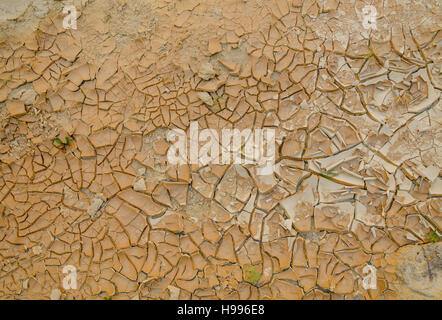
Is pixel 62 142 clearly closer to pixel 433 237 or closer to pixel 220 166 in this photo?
pixel 220 166

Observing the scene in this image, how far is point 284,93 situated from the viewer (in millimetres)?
2670

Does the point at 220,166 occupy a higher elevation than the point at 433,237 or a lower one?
higher

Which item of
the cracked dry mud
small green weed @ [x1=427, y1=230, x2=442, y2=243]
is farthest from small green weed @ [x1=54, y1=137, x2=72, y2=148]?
small green weed @ [x1=427, y1=230, x2=442, y2=243]

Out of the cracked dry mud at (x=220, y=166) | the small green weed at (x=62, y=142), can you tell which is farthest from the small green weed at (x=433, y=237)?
the small green weed at (x=62, y=142)

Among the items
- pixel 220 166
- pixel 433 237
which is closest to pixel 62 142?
pixel 220 166

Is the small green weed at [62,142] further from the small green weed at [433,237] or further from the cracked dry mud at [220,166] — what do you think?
the small green weed at [433,237]

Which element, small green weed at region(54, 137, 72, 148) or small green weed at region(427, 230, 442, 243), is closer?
small green weed at region(427, 230, 442, 243)

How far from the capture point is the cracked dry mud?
2.56m

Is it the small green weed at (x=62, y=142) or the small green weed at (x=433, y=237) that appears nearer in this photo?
the small green weed at (x=433, y=237)

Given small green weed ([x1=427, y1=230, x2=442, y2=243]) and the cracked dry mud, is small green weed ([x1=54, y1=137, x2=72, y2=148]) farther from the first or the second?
small green weed ([x1=427, y1=230, x2=442, y2=243])

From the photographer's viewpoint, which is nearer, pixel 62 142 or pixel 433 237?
pixel 433 237

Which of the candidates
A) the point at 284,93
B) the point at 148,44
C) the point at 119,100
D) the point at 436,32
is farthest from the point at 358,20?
the point at 119,100

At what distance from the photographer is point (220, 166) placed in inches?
103

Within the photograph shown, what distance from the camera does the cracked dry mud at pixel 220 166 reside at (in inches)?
101
